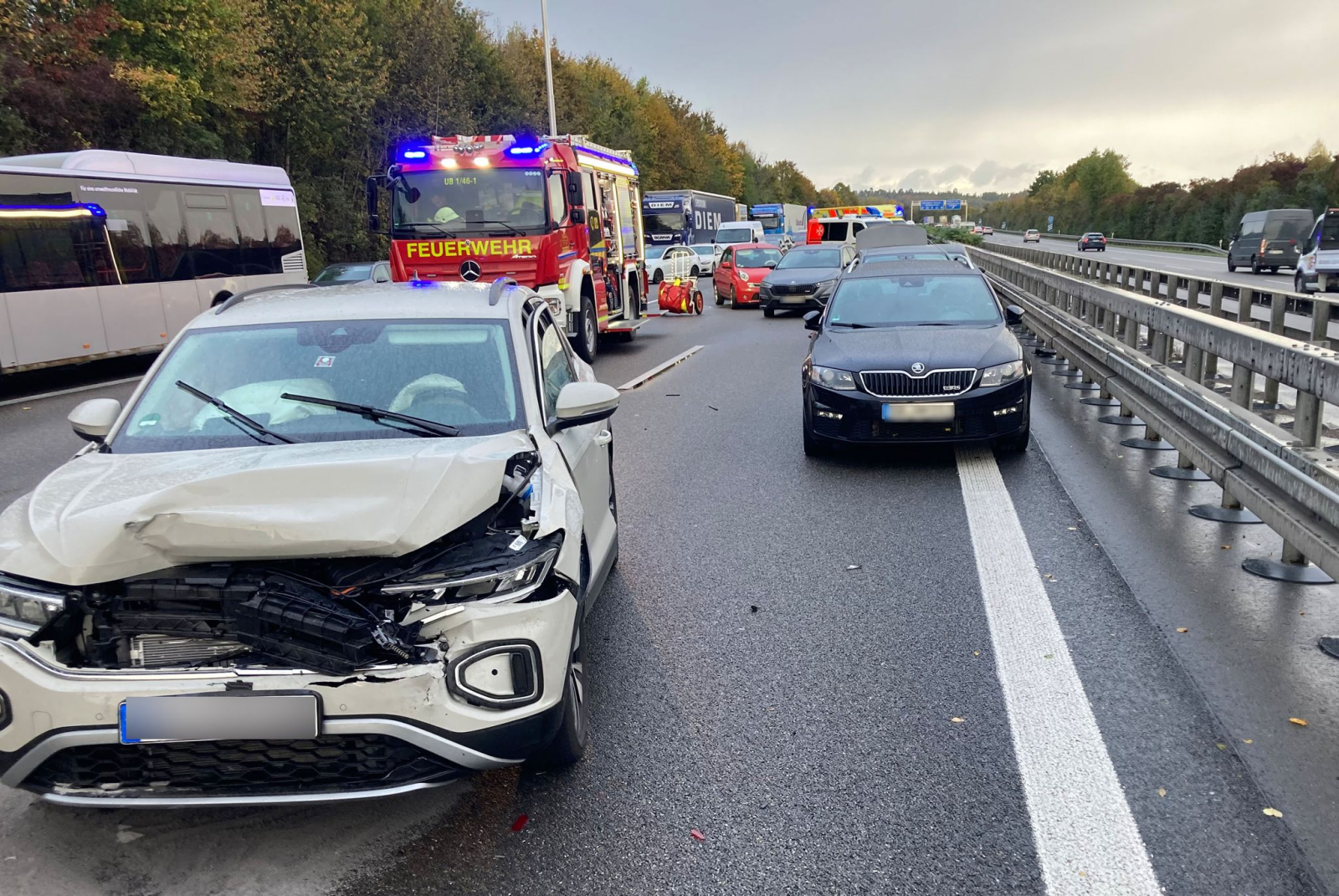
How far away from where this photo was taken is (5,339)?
1450 cm

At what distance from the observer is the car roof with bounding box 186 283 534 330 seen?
15.3ft

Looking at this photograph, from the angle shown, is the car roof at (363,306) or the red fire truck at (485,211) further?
the red fire truck at (485,211)

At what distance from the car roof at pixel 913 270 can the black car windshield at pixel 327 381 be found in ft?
20.9

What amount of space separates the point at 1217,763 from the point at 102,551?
3.54 metres

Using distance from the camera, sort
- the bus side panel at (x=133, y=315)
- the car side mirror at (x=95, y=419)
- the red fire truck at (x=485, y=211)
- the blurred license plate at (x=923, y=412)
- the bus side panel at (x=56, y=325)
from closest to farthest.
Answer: the car side mirror at (x=95, y=419), the blurred license plate at (x=923, y=412), the bus side panel at (x=56, y=325), the red fire truck at (x=485, y=211), the bus side panel at (x=133, y=315)

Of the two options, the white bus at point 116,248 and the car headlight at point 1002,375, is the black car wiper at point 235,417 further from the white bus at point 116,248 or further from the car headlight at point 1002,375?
the white bus at point 116,248

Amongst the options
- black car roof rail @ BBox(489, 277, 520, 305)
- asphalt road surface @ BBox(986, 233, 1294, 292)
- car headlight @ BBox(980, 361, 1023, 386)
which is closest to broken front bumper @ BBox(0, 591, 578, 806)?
black car roof rail @ BBox(489, 277, 520, 305)

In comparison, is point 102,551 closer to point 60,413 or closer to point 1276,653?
point 1276,653

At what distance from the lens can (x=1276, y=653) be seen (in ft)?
14.7

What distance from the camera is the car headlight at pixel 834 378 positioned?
836 centimetres

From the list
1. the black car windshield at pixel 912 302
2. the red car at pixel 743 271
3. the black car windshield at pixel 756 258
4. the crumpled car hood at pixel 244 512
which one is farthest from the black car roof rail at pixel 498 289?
the black car windshield at pixel 756 258

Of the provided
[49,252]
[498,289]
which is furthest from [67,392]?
[498,289]

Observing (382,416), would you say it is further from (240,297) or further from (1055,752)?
(1055,752)

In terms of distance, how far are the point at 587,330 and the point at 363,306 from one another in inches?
460
